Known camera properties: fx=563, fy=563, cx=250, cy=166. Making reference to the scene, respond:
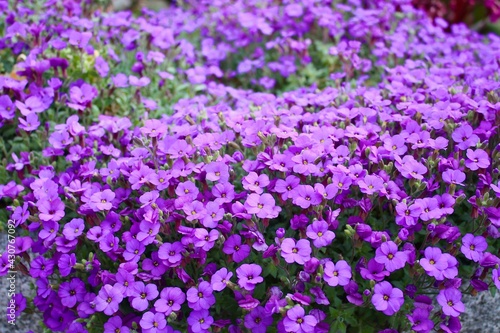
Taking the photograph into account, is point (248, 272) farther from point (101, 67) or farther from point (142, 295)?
point (101, 67)

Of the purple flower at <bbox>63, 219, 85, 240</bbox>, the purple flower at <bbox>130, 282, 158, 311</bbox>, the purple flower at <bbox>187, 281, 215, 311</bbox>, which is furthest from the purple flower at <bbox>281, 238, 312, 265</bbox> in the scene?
the purple flower at <bbox>63, 219, 85, 240</bbox>

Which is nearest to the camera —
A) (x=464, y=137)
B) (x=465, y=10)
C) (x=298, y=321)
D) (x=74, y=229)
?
→ (x=298, y=321)

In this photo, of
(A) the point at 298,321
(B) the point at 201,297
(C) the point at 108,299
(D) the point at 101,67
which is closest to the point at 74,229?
(C) the point at 108,299

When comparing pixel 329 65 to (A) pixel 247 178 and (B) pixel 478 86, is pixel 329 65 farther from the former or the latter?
(A) pixel 247 178

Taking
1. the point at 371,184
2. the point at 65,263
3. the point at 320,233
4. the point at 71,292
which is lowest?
the point at 71,292

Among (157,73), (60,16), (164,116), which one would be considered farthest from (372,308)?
(60,16)

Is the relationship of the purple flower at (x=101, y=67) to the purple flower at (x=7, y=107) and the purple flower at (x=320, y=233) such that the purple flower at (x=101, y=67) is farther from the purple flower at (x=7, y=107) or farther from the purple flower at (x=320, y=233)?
the purple flower at (x=320, y=233)

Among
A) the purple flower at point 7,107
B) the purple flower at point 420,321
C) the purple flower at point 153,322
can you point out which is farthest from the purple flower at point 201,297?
the purple flower at point 7,107
